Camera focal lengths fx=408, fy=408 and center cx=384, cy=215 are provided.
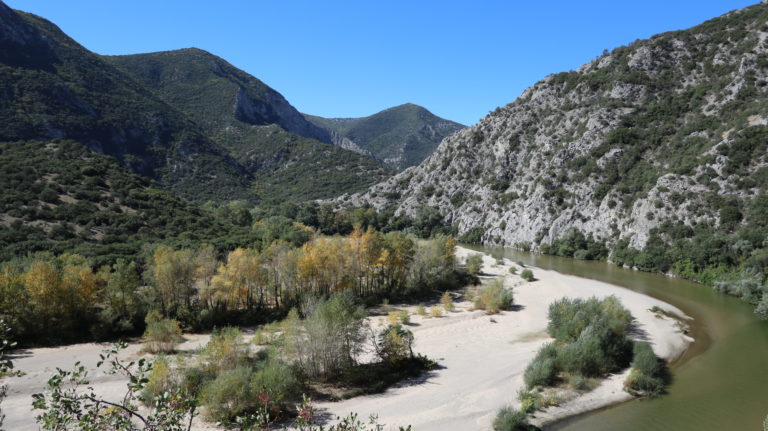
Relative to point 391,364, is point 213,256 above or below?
above

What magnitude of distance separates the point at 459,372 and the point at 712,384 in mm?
12903

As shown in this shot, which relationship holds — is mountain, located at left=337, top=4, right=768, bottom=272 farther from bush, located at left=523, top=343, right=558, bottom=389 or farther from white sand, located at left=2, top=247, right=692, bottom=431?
bush, located at left=523, top=343, right=558, bottom=389

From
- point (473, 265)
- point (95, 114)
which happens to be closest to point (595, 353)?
point (473, 265)

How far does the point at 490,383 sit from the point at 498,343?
6435 mm

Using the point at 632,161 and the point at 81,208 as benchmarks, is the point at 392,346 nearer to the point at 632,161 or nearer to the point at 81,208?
the point at 81,208

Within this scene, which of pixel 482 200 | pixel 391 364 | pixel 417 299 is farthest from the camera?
pixel 482 200

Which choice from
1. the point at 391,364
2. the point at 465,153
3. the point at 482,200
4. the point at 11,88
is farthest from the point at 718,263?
the point at 11,88

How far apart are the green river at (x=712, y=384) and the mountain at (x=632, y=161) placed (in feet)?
58.6

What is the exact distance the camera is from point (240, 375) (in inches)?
671

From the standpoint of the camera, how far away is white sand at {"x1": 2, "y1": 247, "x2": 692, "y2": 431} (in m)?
17.6

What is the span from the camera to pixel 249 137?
6245 inches

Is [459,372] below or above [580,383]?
below

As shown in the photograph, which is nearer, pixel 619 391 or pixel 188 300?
pixel 619 391

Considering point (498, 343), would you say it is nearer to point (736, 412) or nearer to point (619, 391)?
point (619, 391)
